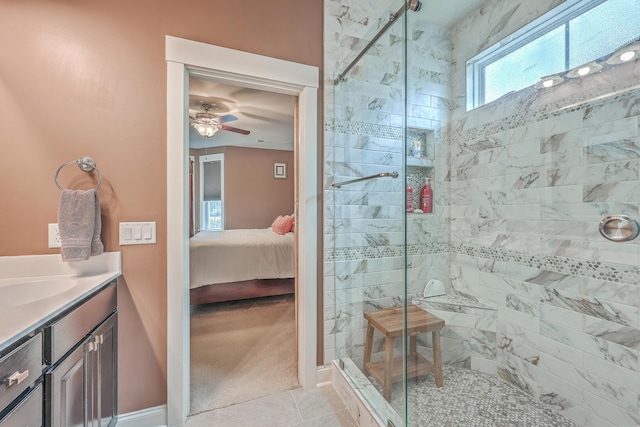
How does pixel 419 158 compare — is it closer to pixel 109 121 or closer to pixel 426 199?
pixel 426 199

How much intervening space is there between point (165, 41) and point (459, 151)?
216 centimetres

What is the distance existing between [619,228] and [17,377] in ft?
8.00

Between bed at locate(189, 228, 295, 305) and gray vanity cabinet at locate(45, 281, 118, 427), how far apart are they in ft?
5.91

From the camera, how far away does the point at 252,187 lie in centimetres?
623

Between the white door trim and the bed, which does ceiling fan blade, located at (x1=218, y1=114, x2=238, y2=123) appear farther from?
the white door trim

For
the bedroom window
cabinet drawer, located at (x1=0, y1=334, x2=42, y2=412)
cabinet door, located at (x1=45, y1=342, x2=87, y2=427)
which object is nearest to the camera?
cabinet drawer, located at (x1=0, y1=334, x2=42, y2=412)

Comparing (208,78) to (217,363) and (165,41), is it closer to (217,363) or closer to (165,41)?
(165,41)

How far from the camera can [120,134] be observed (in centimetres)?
142

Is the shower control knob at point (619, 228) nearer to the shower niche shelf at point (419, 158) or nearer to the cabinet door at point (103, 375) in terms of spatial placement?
the shower niche shelf at point (419, 158)

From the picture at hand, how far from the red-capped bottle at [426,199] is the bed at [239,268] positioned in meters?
1.98

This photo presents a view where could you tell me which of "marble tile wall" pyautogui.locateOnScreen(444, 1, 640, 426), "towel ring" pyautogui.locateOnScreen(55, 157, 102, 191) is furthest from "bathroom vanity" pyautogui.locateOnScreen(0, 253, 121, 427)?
"marble tile wall" pyautogui.locateOnScreen(444, 1, 640, 426)

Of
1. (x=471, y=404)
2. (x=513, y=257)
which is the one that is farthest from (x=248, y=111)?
(x=471, y=404)

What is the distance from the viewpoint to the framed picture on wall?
6395mm

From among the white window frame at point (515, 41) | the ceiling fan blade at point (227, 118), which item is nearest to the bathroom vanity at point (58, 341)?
the white window frame at point (515, 41)
